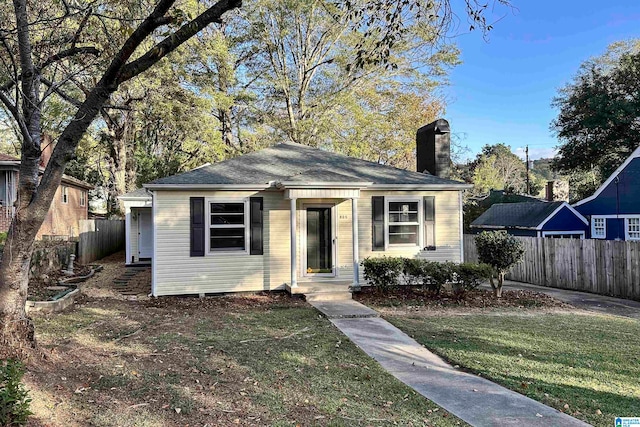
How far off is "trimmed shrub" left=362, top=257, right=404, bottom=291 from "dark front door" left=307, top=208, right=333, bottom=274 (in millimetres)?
1275

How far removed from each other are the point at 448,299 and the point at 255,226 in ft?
16.1

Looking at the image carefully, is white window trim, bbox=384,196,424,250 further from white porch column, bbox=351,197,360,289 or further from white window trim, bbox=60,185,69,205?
white window trim, bbox=60,185,69,205

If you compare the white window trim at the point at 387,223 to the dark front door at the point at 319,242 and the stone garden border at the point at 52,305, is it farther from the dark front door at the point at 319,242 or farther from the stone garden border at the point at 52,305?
the stone garden border at the point at 52,305

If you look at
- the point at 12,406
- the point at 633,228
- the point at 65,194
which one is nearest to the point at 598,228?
the point at 633,228

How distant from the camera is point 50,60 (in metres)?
5.89

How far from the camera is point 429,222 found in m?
11.6

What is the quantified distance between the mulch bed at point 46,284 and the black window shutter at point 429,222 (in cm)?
888

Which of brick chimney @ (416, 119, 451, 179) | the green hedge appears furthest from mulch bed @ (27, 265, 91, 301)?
brick chimney @ (416, 119, 451, 179)

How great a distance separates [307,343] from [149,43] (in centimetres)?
1249

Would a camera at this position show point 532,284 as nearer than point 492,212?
Yes

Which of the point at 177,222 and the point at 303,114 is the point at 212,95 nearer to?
the point at 303,114

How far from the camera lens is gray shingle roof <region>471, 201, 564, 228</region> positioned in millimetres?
17875

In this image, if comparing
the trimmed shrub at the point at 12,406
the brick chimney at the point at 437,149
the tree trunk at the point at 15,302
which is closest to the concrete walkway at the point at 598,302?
the brick chimney at the point at 437,149

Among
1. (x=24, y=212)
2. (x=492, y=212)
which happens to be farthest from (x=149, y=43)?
(x=492, y=212)
